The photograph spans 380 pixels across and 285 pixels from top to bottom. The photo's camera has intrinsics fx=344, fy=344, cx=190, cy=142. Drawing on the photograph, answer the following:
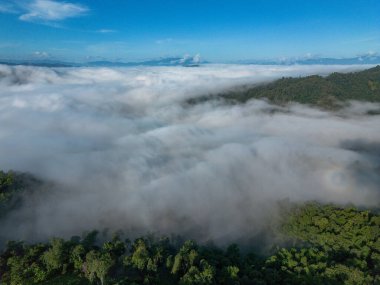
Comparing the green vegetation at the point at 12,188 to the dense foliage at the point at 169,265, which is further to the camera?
the green vegetation at the point at 12,188

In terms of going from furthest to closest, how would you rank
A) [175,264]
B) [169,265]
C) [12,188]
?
1. [12,188]
2. [169,265]
3. [175,264]

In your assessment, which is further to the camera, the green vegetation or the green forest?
the green vegetation

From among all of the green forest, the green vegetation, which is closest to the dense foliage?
the green forest

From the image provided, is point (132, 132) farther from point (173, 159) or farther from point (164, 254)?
point (164, 254)

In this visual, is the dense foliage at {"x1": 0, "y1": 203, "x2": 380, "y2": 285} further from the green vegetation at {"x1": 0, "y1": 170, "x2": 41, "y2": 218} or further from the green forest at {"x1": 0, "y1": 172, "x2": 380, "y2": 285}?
the green vegetation at {"x1": 0, "y1": 170, "x2": 41, "y2": 218}

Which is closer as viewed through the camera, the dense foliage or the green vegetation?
the dense foliage

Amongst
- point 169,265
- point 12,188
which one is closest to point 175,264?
point 169,265

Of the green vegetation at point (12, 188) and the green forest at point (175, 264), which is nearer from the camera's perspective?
the green forest at point (175, 264)

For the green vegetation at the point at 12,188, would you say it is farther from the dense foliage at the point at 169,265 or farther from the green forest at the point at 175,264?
the dense foliage at the point at 169,265

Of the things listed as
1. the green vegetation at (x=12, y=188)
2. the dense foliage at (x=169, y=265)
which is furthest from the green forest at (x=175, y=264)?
the green vegetation at (x=12, y=188)

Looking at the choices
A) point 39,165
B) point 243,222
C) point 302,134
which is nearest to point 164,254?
point 243,222

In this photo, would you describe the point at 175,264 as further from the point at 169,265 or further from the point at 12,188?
the point at 12,188
